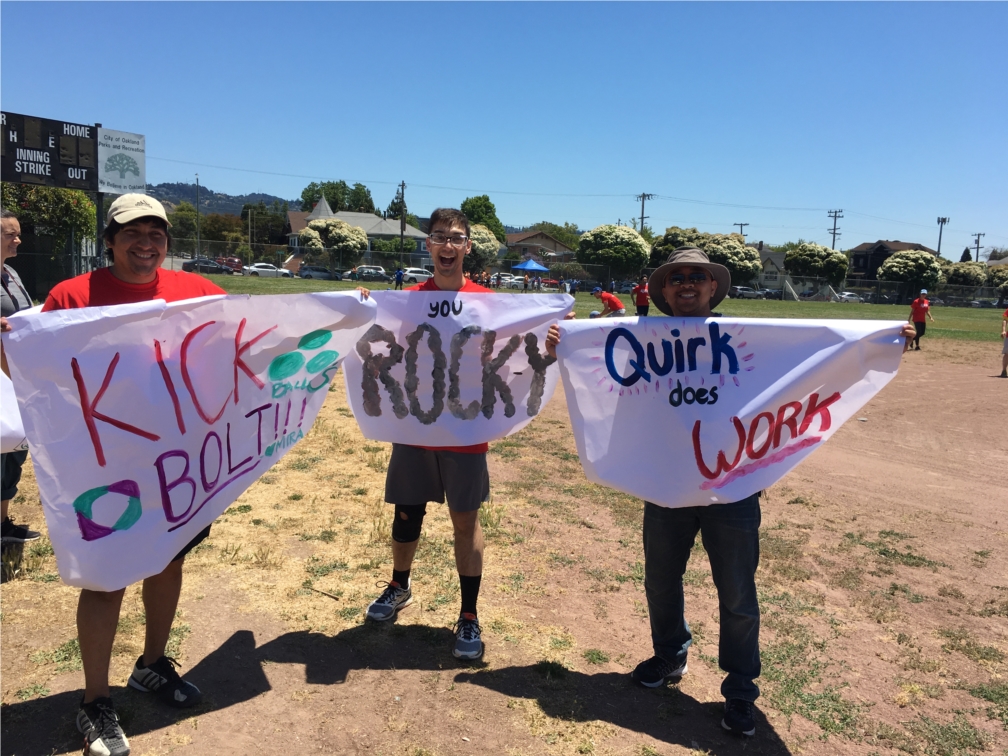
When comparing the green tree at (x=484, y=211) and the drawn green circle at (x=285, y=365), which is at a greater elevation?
the green tree at (x=484, y=211)

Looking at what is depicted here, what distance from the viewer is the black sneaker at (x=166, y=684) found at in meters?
2.97

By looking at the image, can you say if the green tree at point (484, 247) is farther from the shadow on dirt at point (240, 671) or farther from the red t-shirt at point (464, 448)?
the shadow on dirt at point (240, 671)

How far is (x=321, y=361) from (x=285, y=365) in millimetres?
244

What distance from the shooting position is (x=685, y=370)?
130 inches

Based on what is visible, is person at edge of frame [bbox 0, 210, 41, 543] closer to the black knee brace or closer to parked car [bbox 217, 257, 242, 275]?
the black knee brace

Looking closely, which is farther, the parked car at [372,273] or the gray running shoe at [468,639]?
the parked car at [372,273]

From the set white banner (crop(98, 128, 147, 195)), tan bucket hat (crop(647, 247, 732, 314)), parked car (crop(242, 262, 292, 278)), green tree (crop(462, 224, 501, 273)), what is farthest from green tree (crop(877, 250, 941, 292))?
tan bucket hat (crop(647, 247, 732, 314))

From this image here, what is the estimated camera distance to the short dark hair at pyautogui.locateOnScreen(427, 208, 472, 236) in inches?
138

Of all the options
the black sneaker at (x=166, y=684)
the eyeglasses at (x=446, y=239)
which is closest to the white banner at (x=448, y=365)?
the eyeglasses at (x=446, y=239)

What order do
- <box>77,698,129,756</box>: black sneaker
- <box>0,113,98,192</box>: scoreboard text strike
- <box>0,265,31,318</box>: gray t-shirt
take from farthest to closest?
<box>0,113,98,192</box>: scoreboard text strike
<box>0,265,31,318</box>: gray t-shirt
<box>77,698,129,756</box>: black sneaker

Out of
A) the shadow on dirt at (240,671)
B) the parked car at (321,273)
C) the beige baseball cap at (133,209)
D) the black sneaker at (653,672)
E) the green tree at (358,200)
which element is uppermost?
the green tree at (358,200)

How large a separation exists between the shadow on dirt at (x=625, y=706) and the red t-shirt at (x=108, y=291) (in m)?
2.17

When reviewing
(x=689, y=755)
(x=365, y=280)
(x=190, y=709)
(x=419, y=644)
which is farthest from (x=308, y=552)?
(x=365, y=280)

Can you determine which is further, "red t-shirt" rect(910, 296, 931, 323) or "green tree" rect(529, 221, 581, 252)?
"green tree" rect(529, 221, 581, 252)
